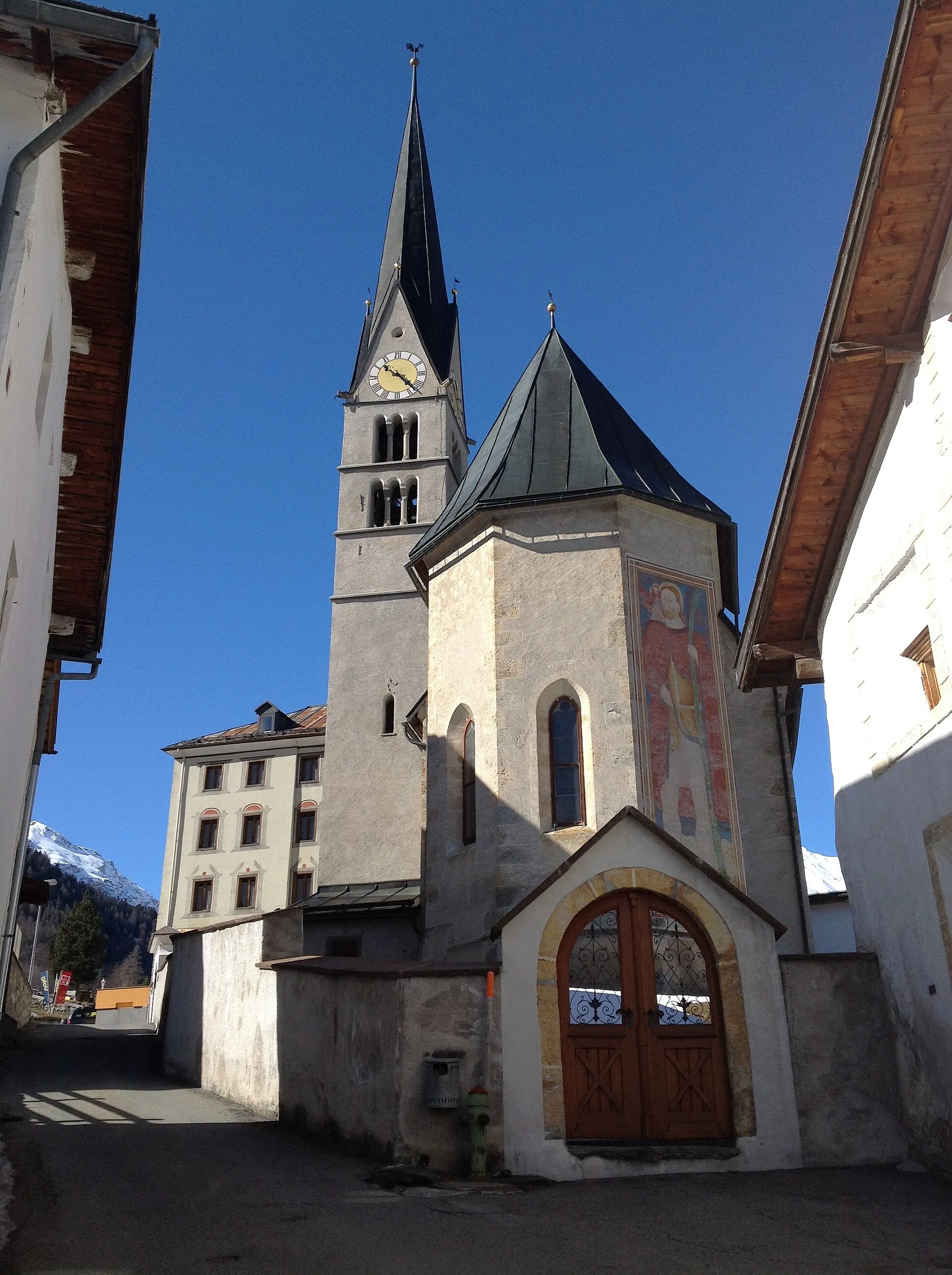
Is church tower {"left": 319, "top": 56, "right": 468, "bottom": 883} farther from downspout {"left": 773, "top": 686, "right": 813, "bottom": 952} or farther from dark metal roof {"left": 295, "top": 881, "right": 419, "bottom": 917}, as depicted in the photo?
downspout {"left": 773, "top": 686, "right": 813, "bottom": 952}

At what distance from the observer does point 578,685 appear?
15492 mm

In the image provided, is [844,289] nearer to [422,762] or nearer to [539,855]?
[539,855]

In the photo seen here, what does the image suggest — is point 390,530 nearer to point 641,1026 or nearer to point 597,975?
point 597,975

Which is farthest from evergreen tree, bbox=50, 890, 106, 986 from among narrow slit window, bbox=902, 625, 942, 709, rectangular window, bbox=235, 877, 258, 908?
narrow slit window, bbox=902, 625, 942, 709

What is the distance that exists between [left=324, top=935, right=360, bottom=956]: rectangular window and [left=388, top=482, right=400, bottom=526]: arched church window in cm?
1515

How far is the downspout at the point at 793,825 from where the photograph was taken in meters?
17.6

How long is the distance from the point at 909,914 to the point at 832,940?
12.1 metres

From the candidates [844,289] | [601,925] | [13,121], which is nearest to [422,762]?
[601,925]

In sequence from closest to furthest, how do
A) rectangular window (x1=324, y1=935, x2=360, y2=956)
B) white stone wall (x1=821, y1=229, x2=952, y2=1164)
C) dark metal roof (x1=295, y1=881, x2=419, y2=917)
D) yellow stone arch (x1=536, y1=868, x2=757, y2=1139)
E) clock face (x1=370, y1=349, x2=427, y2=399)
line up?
1. white stone wall (x1=821, y1=229, x2=952, y2=1164)
2. yellow stone arch (x1=536, y1=868, x2=757, y2=1139)
3. rectangular window (x1=324, y1=935, x2=360, y2=956)
4. dark metal roof (x1=295, y1=881, x2=419, y2=917)
5. clock face (x1=370, y1=349, x2=427, y2=399)

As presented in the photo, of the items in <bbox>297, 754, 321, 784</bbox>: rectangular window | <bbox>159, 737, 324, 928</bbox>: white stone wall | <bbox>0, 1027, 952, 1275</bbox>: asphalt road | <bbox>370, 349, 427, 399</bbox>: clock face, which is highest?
<bbox>370, 349, 427, 399</bbox>: clock face

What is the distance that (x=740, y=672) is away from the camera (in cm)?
1396

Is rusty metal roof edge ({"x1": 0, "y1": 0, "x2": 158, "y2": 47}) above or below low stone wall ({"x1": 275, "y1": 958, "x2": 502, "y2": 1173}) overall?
above

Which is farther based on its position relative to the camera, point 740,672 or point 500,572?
point 500,572

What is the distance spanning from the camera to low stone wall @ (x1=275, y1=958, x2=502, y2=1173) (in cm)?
A: 1000
